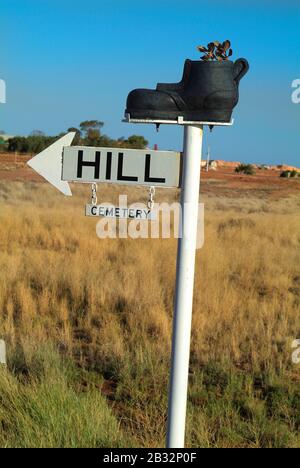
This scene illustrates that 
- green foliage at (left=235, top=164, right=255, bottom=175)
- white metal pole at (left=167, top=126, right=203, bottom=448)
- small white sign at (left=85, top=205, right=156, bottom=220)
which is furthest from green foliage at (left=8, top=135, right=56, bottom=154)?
white metal pole at (left=167, top=126, right=203, bottom=448)

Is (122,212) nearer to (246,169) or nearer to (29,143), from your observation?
(29,143)

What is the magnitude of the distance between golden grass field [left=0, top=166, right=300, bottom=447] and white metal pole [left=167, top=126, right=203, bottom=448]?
0.75 meters

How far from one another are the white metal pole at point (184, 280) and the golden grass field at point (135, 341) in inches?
29.7

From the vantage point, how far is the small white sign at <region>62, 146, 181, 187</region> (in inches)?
94.0

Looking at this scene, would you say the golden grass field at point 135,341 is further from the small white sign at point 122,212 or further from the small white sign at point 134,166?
the small white sign at point 134,166

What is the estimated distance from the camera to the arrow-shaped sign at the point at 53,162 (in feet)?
8.21

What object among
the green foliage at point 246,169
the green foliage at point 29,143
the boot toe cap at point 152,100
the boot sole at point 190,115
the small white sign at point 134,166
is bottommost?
the small white sign at point 134,166

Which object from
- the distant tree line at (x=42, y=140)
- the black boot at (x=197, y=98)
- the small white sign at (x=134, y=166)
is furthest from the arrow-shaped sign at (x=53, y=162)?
the distant tree line at (x=42, y=140)

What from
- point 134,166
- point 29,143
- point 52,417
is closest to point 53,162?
point 134,166

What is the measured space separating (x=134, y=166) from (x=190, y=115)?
30cm

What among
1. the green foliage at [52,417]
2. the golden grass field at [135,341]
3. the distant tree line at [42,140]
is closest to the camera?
the green foliage at [52,417]

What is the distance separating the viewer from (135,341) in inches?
197
